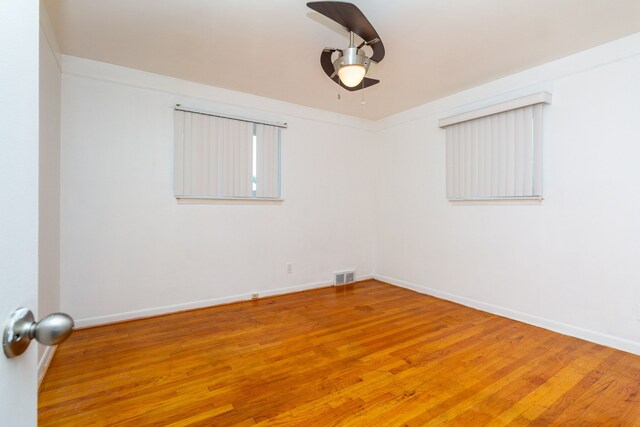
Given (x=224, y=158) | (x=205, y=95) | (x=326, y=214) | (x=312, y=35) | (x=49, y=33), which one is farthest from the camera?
(x=326, y=214)

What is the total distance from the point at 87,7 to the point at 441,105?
3815mm

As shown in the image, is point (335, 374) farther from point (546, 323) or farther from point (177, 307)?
point (546, 323)

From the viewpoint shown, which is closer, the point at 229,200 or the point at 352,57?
the point at 352,57

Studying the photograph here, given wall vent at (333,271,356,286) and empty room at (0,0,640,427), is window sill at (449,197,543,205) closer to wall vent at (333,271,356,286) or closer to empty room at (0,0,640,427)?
empty room at (0,0,640,427)

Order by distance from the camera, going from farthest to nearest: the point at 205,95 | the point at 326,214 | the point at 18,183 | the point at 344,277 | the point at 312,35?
1. the point at 344,277
2. the point at 326,214
3. the point at 205,95
4. the point at 312,35
5. the point at 18,183

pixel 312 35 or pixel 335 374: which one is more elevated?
pixel 312 35

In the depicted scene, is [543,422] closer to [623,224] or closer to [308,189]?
[623,224]

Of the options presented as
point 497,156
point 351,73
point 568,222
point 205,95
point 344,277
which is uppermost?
point 205,95

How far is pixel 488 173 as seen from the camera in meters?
3.46

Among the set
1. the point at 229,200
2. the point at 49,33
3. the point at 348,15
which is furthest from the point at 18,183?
the point at 229,200

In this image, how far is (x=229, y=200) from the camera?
3744 millimetres

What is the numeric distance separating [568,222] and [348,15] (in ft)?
9.12

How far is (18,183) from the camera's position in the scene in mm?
551

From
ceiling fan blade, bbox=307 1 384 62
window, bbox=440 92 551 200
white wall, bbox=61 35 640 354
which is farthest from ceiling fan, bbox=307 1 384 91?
white wall, bbox=61 35 640 354
